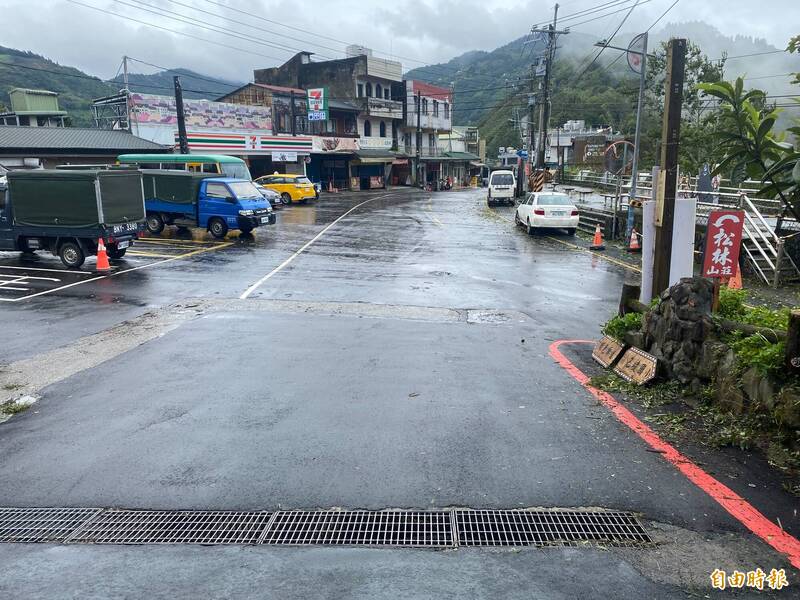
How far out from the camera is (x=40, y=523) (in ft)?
14.3

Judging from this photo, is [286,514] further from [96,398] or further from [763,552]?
[96,398]

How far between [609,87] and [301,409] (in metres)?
90.6

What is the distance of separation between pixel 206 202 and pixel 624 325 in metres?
17.9

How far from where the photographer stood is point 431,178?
71625 millimetres

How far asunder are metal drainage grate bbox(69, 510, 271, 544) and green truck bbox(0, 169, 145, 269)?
13.2 meters

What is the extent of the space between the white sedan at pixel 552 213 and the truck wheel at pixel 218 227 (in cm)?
1195

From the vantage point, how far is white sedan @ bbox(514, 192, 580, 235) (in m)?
23.3

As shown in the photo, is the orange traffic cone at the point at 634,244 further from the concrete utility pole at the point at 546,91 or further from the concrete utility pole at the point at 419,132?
the concrete utility pole at the point at 419,132

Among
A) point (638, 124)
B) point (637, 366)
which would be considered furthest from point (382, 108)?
point (637, 366)

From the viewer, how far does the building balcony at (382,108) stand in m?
58.4

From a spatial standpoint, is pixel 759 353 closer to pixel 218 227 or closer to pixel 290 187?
pixel 218 227

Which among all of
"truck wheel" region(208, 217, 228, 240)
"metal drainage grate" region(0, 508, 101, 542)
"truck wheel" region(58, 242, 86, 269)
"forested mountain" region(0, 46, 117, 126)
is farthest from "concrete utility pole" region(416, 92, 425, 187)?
"metal drainage grate" region(0, 508, 101, 542)

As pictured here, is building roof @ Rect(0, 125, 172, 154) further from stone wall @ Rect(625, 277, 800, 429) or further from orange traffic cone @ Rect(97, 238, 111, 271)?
stone wall @ Rect(625, 277, 800, 429)

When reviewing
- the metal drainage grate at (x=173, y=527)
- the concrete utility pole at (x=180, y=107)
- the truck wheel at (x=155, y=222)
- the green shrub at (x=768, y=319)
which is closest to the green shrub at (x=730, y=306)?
the green shrub at (x=768, y=319)
